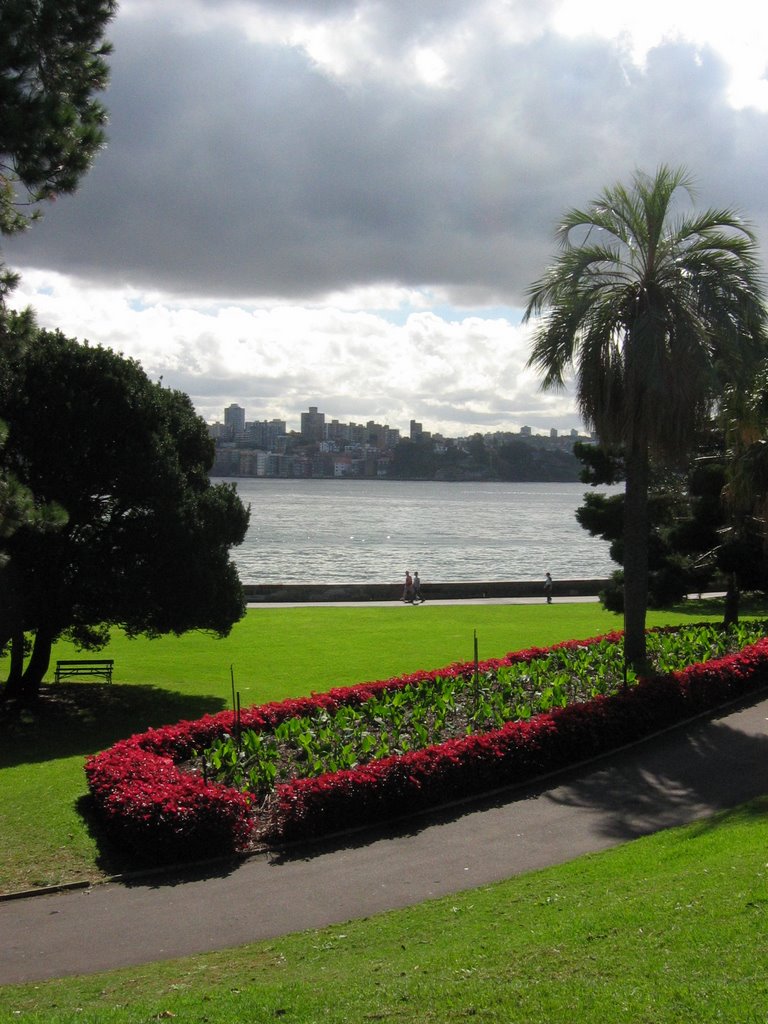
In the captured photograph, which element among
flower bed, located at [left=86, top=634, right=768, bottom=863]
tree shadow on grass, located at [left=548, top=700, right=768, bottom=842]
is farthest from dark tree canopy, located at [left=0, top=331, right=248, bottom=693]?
tree shadow on grass, located at [left=548, top=700, right=768, bottom=842]

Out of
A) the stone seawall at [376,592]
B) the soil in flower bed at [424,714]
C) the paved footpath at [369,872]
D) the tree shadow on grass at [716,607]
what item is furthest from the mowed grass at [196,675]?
the stone seawall at [376,592]

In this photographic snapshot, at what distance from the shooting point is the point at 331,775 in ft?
35.0

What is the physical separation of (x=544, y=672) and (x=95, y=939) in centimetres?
1004

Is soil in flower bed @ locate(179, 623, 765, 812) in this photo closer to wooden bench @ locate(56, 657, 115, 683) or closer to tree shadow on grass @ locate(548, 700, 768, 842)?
tree shadow on grass @ locate(548, 700, 768, 842)

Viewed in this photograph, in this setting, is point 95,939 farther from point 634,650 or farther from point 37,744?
point 634,650

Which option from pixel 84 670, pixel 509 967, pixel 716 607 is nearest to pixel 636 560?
pixel 84 670

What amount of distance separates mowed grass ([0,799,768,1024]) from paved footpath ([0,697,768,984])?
21.0 inches

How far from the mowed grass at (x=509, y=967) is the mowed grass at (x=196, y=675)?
340cm

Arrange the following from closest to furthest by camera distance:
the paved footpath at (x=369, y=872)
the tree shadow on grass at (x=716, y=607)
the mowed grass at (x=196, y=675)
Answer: the paved footpath at (x=369, y=872), the mowed grass at (x=196, y=675), the tree shadow on grass at (x=716, y=607)

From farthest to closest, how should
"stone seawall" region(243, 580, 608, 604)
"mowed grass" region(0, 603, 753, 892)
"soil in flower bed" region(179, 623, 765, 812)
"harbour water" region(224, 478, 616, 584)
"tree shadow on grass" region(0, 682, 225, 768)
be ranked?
"harbour water" region(224, 478, 616, 584), "stone seawall" region(243, 580, 608, 604), "tree shadow on grass" region(0, 682, 225, 768), "soil in flower bed" region(179, 623, 765, 812), "mowed grass" region(0, 603, 753, 892)

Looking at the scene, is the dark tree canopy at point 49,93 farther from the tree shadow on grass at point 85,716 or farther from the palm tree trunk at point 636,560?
the palm tree trunk at point 636,560

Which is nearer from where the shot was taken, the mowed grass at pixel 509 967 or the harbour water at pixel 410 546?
the mowed grass at pixel 509 967

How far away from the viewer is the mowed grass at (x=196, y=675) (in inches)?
413

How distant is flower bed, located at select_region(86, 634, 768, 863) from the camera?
985cm
